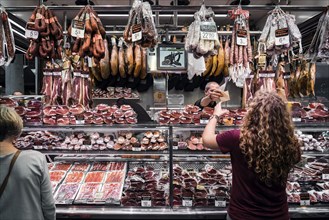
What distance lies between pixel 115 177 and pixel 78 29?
1.64m

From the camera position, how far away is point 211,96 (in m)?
3.05

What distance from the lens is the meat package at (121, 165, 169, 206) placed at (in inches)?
125

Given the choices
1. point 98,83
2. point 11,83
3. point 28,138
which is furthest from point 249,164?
point 11,83

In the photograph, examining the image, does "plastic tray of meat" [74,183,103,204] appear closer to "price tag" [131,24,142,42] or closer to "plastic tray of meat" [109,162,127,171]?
"plastic tray of meat" [109,162,127,171]

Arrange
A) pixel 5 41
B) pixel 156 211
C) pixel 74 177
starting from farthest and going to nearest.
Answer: pixel 74 177
pixel 5 41
pixel 156 211

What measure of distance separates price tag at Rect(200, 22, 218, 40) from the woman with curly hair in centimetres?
123

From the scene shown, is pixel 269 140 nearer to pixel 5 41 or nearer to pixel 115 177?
pixel 115 177

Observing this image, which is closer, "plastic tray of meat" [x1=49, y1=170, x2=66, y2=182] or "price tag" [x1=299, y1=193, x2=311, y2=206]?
"price tag" [x1=299, y1=193, x2=311, y2=206]

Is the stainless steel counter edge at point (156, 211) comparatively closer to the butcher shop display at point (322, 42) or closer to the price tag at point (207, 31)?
the butcher shop display at point (322, 42)

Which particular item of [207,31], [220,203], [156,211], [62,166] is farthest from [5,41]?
[220,203]

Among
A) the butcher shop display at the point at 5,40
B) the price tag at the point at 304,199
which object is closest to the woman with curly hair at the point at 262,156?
the price tag at the point at 304,199

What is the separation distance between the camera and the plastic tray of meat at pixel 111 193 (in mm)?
3188

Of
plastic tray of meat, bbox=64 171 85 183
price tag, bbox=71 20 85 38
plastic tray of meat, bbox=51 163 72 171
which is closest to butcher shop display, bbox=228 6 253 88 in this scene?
price tag, bbox=71 20 85 38

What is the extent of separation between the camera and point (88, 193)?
331cm
